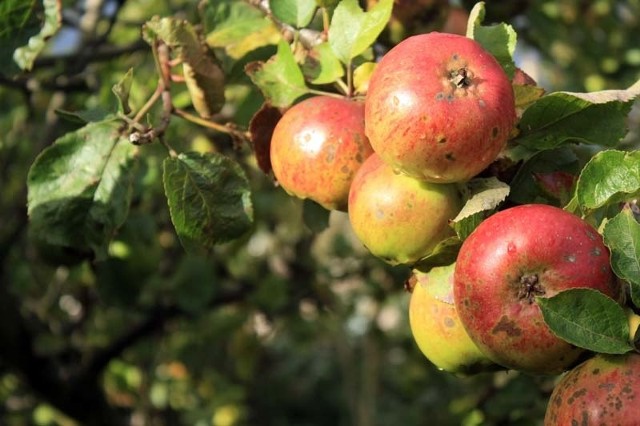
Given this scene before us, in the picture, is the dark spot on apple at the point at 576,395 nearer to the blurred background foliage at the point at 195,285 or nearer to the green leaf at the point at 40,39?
the blurred background foliage at the point at 195,285

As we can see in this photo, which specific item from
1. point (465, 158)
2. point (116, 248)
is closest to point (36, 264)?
point (116, 248)

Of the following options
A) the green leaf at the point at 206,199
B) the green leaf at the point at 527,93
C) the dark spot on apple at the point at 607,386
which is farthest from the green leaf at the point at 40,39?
the dark spot on apple at the point at 607,386

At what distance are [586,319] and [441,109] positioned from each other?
246mm

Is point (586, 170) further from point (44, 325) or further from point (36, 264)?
point (36, 264)

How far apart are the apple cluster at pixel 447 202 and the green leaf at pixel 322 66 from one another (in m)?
0.04

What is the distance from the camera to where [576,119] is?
1021 mm

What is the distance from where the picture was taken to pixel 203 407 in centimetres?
336

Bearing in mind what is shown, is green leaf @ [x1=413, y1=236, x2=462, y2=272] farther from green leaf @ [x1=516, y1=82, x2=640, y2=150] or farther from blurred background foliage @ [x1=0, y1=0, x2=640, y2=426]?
blurred background foliage @ [x1=0, y1=0, x2=640, y2=426]

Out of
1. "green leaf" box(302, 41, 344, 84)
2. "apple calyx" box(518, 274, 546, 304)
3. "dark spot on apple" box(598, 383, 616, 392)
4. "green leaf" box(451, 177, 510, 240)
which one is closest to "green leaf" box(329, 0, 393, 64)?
"green leaf" box(302, 41, 344, 84)

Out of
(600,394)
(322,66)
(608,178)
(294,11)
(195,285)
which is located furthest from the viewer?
(195,285)

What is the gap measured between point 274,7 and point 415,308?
18.9 inches

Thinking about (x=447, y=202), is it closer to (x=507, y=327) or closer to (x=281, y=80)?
(x=507, y=327)

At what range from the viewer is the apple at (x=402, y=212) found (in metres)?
0.97

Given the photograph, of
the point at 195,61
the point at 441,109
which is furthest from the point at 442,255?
the point at 195,61
